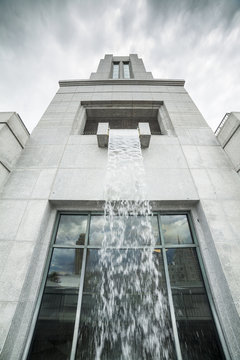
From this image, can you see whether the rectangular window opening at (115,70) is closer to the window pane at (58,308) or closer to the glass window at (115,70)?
the glass window at (115,70)

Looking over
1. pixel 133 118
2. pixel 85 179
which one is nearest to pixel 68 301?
pixel 85 179

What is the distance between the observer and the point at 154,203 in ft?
12.2

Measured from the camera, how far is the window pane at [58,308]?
2508 mm

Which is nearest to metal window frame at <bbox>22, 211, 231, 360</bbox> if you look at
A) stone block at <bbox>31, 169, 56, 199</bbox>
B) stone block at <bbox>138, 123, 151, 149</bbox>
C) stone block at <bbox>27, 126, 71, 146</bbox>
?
stone block at <bbox>31, 169, 56, 199</bbox>

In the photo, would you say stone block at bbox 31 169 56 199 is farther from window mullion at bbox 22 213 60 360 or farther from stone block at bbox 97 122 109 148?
stone block at bbox 97 122 109 148

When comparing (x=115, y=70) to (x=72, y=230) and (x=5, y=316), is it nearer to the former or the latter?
(x=72, y=230)

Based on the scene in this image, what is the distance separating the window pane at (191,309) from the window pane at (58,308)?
2046 millimetres

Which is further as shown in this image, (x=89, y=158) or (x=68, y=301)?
(x=89, y=158)

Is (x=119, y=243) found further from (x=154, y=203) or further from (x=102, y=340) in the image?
(x=102, y=340)

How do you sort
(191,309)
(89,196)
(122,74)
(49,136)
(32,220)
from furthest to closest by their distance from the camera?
(122,74)
(49,136)
(89,196)
(32,220)
(191,309)

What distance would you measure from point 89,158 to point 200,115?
494 cm

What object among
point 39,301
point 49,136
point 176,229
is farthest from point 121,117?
point 39,301

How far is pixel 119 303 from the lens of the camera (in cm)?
283

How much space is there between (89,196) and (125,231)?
1.26 meters
